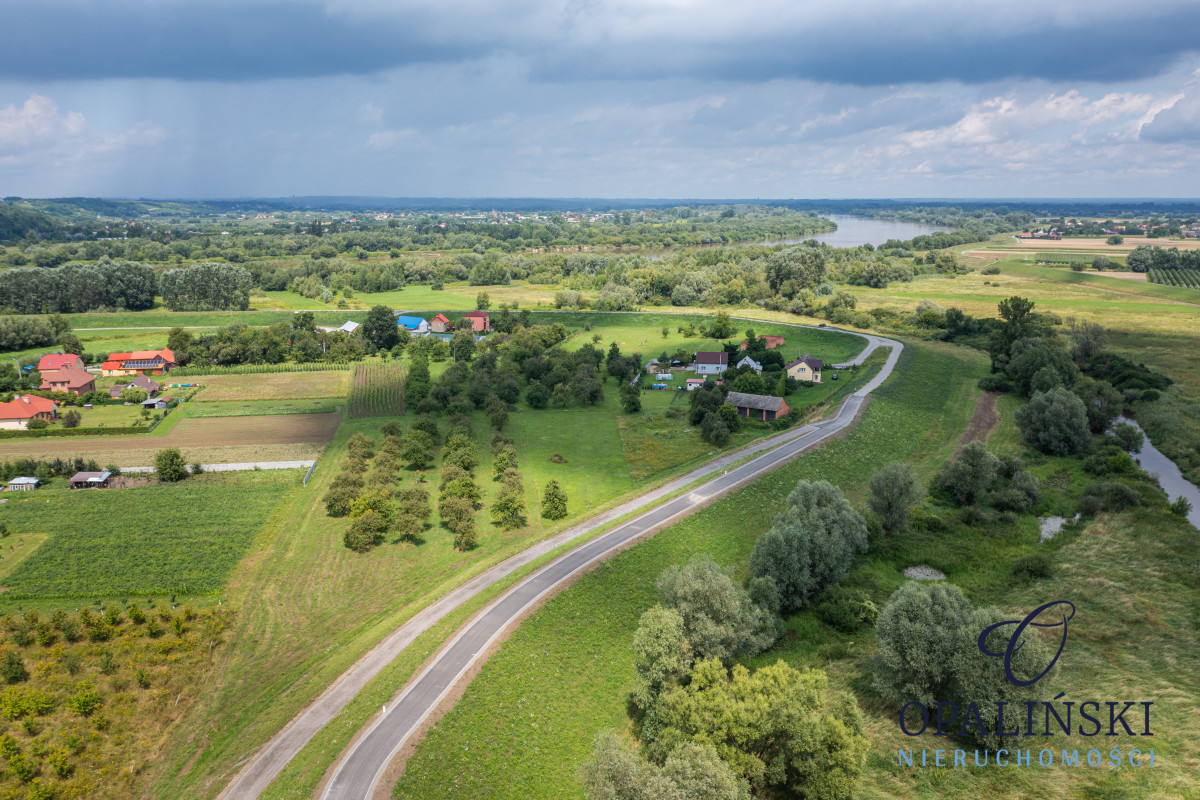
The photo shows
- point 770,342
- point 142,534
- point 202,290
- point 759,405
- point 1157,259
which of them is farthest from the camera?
point 1157,259

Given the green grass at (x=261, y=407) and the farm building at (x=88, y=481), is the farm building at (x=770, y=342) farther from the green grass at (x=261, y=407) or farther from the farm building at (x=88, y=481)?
the farm building at (x=88, y=481)

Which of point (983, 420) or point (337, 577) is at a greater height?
point (983, 420)

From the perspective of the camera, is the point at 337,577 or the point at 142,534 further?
the point at 142,534

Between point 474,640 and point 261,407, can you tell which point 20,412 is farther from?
point 474,640

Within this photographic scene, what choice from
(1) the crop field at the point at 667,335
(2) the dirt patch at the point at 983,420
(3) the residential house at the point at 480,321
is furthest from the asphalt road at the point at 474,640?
(3) the residential house at the point at 480,321

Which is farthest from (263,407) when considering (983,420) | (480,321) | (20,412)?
(983,420)

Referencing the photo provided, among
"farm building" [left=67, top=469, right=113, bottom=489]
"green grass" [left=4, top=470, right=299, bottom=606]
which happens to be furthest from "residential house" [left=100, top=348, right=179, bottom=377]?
"green grass" [left=4, top=470, right=299, bottom=606]

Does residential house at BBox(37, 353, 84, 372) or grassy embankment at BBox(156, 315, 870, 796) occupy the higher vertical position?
residential house at BBox(37, 353, 84, 372)

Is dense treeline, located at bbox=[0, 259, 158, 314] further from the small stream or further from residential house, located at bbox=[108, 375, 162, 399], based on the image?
the small stream
